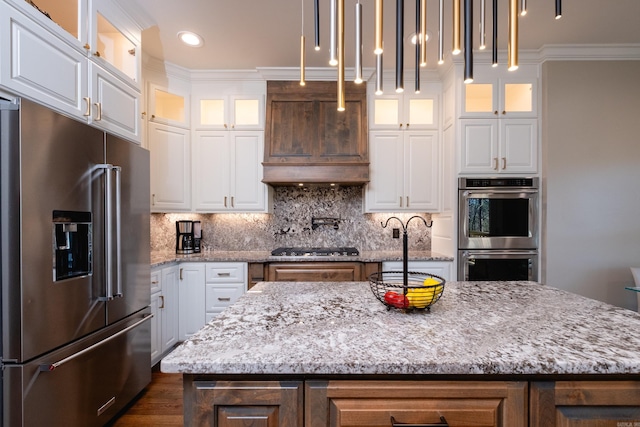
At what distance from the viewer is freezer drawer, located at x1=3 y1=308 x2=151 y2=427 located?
1.30 metres

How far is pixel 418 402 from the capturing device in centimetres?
84

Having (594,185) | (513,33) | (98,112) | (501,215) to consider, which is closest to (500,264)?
(501,215)

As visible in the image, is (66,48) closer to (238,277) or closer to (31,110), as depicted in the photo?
(31,110)

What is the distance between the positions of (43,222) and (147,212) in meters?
0.82

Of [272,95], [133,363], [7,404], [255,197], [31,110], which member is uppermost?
[272,95]

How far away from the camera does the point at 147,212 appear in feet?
7.25

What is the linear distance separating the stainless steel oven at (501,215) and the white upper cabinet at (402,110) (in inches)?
35.2

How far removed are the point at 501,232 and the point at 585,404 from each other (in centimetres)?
227

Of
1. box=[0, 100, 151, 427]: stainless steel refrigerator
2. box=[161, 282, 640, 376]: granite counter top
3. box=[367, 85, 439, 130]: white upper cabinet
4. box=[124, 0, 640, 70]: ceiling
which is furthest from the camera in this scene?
box=[367, 85, 439, 130]: white upper cabinet

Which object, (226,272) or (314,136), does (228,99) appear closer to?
(314,136)

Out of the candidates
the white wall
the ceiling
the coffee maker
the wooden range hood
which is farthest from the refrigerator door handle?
the white wall

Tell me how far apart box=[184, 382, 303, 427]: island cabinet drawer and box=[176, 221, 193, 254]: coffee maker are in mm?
2627

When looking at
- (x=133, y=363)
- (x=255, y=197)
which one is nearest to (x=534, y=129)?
(x=255, y=197)

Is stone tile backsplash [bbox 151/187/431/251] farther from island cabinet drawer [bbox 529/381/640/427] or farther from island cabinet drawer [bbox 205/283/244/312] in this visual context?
island cabinet drawer [bbox 529/381/640/427]
